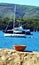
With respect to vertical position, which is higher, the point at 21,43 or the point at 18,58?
the point at 18,58

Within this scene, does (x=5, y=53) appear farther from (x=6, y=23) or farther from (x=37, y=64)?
(x=6, y=23)

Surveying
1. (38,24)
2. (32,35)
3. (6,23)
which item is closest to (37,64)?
(38,24)

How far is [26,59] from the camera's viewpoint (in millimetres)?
4090

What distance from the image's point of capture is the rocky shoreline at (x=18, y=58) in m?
4.03

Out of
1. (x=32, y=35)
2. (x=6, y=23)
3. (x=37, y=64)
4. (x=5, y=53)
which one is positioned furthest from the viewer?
(x=32, y=35)

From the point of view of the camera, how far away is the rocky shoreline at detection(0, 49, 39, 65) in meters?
4.03

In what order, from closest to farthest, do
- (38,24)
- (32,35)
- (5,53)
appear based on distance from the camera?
(5,53) → (38,24) → (32,35)

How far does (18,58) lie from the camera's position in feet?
13.6

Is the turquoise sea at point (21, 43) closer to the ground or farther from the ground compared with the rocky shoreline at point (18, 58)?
closer to the ground

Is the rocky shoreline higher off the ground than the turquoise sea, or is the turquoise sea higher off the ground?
the rocky shoreline

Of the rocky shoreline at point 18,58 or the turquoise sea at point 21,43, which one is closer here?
the rocky shoreline at point 18,58

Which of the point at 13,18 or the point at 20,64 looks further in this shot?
the point at 13,18

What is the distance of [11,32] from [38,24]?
3404 mm

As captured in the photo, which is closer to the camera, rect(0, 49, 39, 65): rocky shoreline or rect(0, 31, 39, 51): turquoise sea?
rect(0, 49, 39, 65): rocky shoreline
